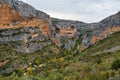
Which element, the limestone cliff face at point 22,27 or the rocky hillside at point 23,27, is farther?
the limestone cliff face at point 22,27

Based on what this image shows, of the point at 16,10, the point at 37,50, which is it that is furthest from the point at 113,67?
the point at 16,10

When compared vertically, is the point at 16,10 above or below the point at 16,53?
above

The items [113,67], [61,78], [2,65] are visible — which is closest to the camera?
[113,67]

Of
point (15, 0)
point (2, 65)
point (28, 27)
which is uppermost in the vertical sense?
point (15, 0)

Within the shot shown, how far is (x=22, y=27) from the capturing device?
15288cm

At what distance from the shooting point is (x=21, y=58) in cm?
13212

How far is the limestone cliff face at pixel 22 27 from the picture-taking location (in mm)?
145250

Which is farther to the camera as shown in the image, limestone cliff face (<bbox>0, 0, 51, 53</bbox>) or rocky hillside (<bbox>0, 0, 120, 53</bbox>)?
limestone cliff face (<bbox>0, 0, 51, 53</bbox>)

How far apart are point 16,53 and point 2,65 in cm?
1288

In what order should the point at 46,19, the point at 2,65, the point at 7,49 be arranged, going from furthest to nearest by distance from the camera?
the point at 46,19
the point at 7,49
the point at 2,65

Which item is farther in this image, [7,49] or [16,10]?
[16,10]

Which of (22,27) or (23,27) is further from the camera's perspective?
(22,27)

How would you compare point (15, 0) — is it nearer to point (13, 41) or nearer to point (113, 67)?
point (13, 41)

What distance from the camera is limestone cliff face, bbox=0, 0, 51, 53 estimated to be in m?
145
